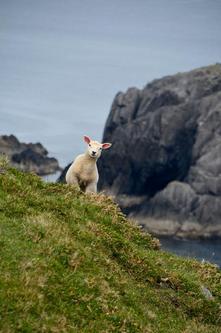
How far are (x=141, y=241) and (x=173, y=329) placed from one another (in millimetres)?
5015

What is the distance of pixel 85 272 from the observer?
1609 centimetres

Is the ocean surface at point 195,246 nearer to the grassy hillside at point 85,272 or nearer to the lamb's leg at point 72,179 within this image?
the lamb's leg at point 72,179

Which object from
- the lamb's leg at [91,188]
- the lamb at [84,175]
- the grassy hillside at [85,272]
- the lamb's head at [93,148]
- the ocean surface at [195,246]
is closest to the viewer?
the grassy hillside at [85,272]

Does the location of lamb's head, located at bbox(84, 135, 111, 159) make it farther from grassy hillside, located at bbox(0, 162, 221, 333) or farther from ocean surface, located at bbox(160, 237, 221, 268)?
ocean surface, located at bbox(160, 237, 221, 268)

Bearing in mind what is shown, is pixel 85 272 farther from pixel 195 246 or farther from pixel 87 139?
pixel 195 246

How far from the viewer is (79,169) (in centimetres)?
2541

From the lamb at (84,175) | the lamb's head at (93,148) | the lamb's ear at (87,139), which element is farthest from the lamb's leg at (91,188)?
the lamb's ear at (87,139)

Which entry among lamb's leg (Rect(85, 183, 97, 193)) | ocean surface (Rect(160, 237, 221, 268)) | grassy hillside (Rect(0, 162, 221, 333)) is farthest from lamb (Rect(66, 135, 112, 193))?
ocean surface (Rect(160, 237, 221, 268))

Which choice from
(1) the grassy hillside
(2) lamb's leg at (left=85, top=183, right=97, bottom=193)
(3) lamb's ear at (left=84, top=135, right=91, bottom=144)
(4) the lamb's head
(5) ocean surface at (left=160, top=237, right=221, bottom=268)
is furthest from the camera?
(5) ocean surface at (left=160, top=237, right=221, bottom=268)

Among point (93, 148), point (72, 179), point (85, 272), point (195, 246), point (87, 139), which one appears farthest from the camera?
point (195, 246)

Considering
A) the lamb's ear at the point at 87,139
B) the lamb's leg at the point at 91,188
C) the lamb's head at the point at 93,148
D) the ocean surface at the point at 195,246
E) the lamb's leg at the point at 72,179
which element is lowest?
the ocean surface at the point at 195,246

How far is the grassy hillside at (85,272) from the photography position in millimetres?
14219

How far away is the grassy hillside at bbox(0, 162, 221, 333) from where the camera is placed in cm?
1422

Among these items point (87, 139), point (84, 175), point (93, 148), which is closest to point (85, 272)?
point (84, 175)
